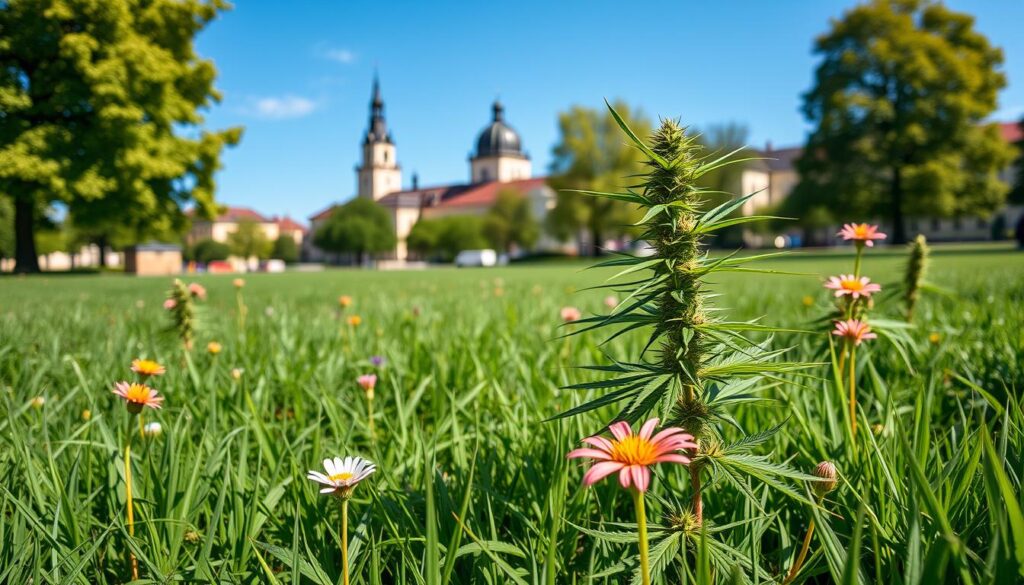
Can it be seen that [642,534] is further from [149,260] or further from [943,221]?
[943,221]

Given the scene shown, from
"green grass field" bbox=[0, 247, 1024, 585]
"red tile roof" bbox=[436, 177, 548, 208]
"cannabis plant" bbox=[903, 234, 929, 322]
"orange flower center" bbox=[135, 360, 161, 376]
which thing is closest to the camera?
"green grass field" bbox=[0, 247, 1024, 585]

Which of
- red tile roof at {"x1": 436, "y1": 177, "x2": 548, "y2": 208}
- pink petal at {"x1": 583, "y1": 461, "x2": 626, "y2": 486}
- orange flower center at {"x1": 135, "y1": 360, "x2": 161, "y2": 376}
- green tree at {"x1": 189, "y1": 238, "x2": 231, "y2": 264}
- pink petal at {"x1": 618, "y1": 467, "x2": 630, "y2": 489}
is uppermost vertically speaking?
red tile roof at {"x1": 436, "y1": 177, "x2": 548, "y2": 208}

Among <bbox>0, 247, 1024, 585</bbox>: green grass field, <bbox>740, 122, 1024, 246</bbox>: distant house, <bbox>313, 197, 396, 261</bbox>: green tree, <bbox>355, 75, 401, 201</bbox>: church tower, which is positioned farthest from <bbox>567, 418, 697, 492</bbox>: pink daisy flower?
<bbox>355, 75, 401, 201</bbox>: church tower

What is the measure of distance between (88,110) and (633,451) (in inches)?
985

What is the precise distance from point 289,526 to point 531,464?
492mm

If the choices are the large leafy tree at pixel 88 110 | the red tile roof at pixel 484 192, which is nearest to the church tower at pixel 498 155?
the red tile roof at pixel 484 192

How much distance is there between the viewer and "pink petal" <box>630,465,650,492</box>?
0.56 metres

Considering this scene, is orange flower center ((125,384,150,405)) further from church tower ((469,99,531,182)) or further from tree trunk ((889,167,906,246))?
church tower ((469,99,531,182))

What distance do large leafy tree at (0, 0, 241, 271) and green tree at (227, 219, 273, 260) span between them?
75451 millimetres

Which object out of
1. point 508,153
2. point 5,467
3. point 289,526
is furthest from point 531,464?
point 508,153

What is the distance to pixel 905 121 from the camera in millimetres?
33375

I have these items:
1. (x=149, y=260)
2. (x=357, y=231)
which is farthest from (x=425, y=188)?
(x=149, y=260)

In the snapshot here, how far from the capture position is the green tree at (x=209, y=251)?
287ft

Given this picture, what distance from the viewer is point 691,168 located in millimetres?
785
